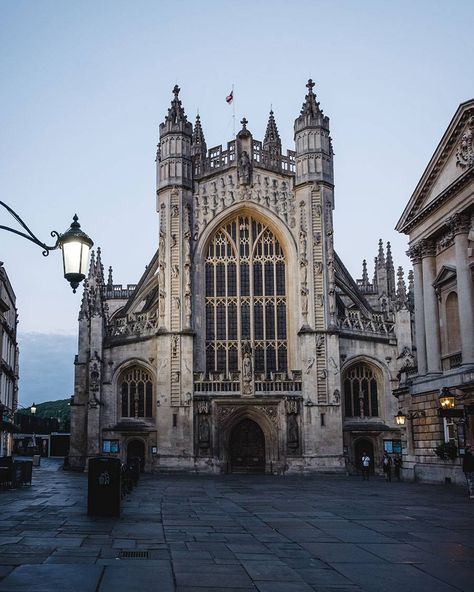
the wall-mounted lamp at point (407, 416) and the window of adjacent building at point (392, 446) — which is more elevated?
the wall-mounted lamp at point (407, 416)

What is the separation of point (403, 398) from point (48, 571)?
2758cm

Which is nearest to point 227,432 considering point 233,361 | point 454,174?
point 233,361

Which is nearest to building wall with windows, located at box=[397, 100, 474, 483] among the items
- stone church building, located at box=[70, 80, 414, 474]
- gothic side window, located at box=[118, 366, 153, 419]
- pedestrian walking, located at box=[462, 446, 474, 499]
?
pedestrian walking, located at box=[462, 446, 474, 499]

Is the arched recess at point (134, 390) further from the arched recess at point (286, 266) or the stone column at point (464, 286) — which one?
the stone column at point (464, 286)

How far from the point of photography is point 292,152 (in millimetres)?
47031

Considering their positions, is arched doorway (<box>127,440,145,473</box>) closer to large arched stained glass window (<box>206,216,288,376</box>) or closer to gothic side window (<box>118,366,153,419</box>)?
gothic side window (<box>118,366,153,419</box>)

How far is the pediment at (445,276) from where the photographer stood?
103 feet

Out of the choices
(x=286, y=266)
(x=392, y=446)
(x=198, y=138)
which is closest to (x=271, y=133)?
(x=198, y=138)

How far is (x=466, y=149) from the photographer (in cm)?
2980

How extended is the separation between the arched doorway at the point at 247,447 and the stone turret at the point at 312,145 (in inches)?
593

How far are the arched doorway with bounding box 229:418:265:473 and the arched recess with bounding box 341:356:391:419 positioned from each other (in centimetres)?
549

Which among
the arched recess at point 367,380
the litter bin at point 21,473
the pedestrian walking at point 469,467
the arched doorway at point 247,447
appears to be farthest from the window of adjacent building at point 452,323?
the litter bin at point 21,473

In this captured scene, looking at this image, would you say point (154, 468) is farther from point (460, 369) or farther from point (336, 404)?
point (460, 369)

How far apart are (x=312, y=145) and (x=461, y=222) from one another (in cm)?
1731
